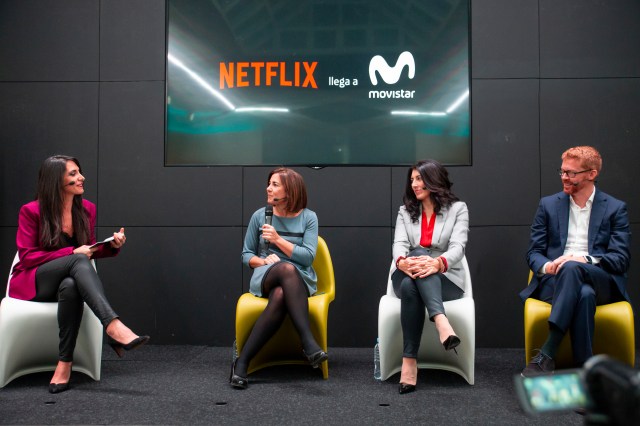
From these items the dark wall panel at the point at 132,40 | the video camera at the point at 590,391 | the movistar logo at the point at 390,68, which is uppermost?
the dark wall panel at the point at 132,40

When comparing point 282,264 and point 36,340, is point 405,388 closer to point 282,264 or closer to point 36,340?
point 282,264

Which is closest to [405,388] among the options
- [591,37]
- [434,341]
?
[434,341]

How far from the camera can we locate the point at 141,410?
2.86m

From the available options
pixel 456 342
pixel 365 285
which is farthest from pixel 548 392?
pixel 365 285

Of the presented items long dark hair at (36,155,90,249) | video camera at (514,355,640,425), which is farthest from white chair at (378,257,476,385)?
video camera at (514,355,640,425)

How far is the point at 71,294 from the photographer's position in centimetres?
323

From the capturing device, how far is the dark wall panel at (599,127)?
4191 millimetres

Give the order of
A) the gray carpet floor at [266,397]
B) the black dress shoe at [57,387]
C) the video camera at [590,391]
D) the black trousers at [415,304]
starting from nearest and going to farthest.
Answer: the video camera at [590,391] → the gray carpet floor at [266,397] → the black dress shoe at [57,387] → the black trousers at [415,304]

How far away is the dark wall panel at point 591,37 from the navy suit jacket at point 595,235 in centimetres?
118

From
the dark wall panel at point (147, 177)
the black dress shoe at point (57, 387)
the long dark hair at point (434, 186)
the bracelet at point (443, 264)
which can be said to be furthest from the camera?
the dark wall panel at point (147, 177)

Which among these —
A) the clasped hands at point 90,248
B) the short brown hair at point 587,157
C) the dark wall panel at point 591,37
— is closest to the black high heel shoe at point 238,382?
the clasped hands at point 90,248

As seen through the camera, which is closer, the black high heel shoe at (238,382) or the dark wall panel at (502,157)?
the black high heel shoe at (238,382)

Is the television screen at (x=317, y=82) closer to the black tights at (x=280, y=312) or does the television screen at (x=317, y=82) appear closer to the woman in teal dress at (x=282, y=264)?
the woman in teal dress at (x=282, y=264)

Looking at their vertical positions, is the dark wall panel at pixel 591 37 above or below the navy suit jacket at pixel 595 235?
above
